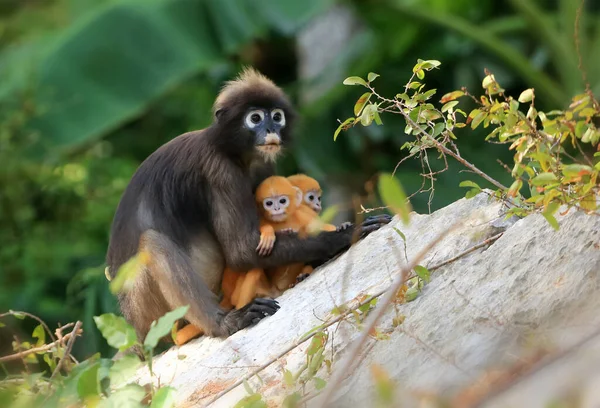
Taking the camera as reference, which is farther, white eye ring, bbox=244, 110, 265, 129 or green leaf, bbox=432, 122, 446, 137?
white eye ring, bbox=244, 110, 265, 129

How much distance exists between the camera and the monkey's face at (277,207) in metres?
5.44

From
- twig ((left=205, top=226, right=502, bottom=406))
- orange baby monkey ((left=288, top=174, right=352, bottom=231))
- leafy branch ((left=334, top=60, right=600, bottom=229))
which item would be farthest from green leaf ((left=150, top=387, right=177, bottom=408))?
orange baby monkey ((left=288, top=174, right=352, bottom=231))

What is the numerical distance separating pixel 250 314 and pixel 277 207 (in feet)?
2.29

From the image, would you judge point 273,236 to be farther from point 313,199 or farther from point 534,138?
point 534,138

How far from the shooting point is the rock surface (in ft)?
11.2

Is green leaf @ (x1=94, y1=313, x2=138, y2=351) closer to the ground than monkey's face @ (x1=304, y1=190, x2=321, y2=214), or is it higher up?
higher up

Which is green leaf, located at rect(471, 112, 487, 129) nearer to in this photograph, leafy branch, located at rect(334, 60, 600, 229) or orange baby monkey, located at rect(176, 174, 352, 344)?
leafy branch, located at rect(334, 60, 600, 229)

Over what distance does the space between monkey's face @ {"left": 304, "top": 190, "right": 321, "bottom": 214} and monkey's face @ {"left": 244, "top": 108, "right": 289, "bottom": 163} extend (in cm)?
29

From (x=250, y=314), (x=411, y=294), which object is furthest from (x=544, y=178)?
(x=250, y=314)

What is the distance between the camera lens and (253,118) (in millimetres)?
5633

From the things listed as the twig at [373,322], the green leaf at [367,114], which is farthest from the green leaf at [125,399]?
the green leaf at [367,114]

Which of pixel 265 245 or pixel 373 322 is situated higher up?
pixel 373 322

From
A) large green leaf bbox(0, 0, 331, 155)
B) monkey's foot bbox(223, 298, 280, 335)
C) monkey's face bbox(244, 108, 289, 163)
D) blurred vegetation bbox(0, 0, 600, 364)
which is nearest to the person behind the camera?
monkey's foot bbox(223, 298, 280, 335)

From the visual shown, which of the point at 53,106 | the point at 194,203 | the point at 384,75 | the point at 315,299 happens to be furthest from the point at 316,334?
the point at 384,75
